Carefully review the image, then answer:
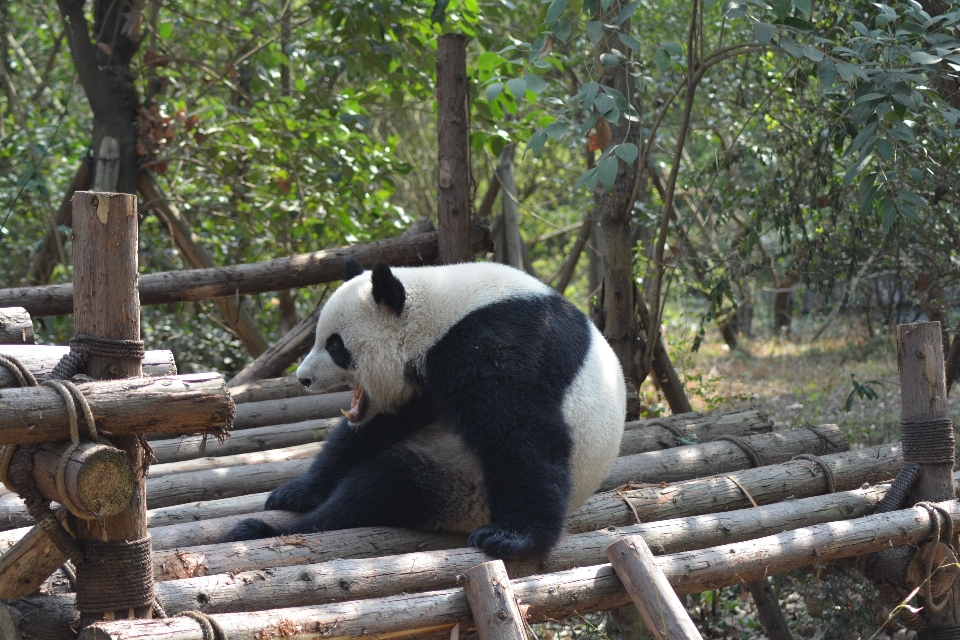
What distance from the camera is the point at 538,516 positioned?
270cm

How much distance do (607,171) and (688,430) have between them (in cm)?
157

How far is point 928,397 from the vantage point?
348 centimetres

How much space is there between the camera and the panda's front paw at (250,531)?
2.83 meters

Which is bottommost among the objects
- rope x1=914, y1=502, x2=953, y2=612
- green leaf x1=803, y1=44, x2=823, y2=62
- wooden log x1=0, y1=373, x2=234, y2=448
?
rope x1=914, y1=502, x2=953, y2=612

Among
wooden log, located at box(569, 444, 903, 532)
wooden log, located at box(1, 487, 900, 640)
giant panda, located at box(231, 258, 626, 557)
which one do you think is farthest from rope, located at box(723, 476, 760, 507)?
giant panda, located at box(231, 258, 626, 557)

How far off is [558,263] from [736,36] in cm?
666

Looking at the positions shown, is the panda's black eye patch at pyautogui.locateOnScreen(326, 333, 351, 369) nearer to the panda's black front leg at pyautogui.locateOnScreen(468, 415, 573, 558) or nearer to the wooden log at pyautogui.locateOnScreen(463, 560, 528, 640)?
the panda's black front leg at pyautogui.locateOnScreen(468, 415, 573, 558)

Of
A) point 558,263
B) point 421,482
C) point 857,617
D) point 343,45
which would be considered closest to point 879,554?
point 857,617

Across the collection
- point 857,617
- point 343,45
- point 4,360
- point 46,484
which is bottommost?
point 857,617

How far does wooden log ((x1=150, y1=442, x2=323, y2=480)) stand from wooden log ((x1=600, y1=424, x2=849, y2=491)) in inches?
55.1

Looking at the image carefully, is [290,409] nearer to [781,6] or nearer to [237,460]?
[237,460]

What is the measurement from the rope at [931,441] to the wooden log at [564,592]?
222 mm

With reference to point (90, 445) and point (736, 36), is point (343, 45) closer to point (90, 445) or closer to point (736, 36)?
point (736, 36)

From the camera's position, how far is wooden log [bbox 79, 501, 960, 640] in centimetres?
200
